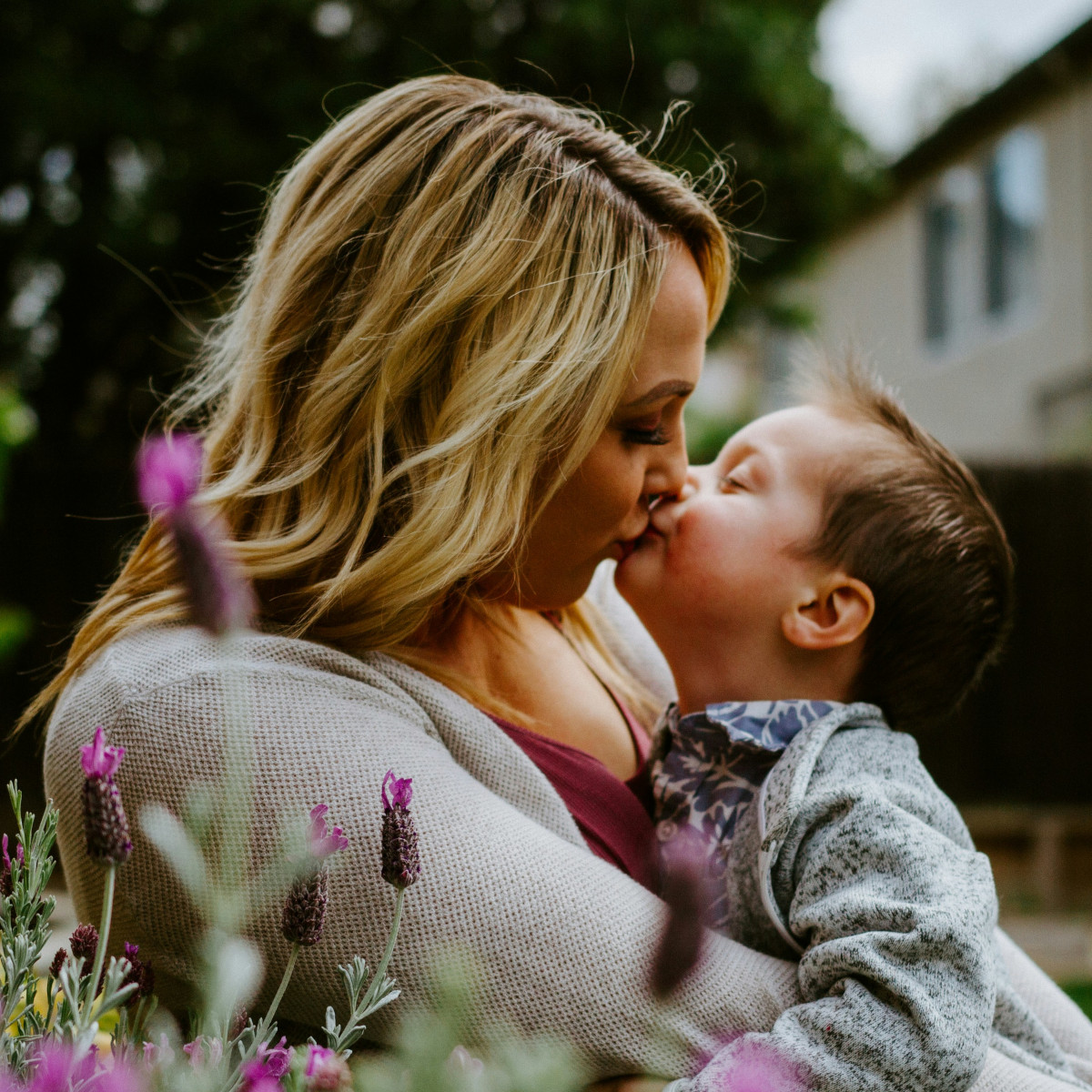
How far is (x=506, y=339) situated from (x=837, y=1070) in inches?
39.2

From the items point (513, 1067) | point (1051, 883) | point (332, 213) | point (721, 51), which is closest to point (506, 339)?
point (332, 213)

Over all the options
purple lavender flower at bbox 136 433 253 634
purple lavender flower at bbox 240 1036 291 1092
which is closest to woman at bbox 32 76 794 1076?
purple lavender flower at bbox 240 1036 291 1092

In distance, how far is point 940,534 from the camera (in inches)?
75.6

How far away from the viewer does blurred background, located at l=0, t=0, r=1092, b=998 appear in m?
6.39

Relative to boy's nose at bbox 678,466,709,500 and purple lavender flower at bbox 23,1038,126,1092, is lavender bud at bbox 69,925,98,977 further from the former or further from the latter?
boy's nose at bbox 678,466,709,500

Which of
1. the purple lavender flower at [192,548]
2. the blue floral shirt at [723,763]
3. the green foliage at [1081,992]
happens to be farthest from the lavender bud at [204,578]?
the green foliage at [1081,992]

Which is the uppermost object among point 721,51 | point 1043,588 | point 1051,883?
point 721,51

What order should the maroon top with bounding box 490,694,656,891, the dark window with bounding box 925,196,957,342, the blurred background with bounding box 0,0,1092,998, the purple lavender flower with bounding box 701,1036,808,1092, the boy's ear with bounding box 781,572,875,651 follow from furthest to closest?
the dark window with bounding box 925,196,957,342 < the blurred background with bounding box 0,0,1092,998 < the boy's ear with bounding box 781,572,875,651 < the maroon top with bounding box 490,694,656,891 < the purple lavender flower with bounding box 701,1036,808,1092

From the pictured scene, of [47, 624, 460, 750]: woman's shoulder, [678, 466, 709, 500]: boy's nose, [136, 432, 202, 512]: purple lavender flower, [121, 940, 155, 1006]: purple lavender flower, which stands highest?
[136, 432, 202, 512]: purple lavender flower

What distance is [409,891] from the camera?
1216 millimetres

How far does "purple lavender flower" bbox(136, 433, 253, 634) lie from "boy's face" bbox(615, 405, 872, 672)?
1.30 meters

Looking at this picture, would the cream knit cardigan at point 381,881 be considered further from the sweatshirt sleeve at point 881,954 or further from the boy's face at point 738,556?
the boy's face at point 738,556

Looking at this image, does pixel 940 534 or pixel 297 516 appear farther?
pixel 940 534

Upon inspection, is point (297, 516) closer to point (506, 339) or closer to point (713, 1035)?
point (506, 339)
